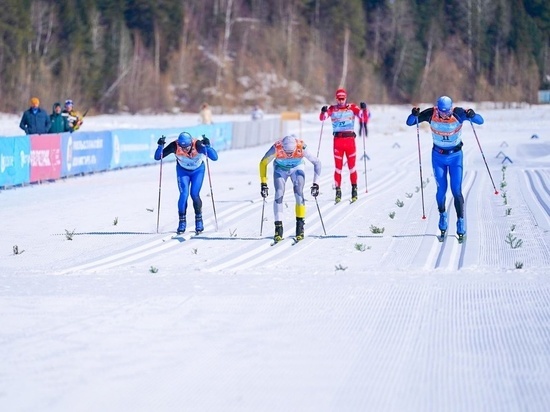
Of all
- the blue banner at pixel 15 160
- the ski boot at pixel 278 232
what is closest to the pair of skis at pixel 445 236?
the ski boot at pixel 278 232

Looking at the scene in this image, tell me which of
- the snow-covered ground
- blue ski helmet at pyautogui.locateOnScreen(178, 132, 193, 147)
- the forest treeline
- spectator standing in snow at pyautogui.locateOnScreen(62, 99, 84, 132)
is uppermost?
the forest treeline

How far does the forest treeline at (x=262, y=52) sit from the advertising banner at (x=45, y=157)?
40.8 meters

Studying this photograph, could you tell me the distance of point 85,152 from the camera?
29547mm

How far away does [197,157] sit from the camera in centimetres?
1627

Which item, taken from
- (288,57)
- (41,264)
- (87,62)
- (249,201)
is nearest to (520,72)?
(288,57)

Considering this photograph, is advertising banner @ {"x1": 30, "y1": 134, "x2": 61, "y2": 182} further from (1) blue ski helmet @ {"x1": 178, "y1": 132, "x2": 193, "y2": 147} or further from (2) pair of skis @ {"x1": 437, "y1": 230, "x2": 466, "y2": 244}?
(2) pair of skis @ {"x1": 437, "y1": 230, "x2": 466, "y2": 244}

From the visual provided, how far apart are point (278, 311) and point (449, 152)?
222 inches

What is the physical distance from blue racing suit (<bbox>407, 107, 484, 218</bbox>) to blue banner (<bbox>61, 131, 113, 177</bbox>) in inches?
569

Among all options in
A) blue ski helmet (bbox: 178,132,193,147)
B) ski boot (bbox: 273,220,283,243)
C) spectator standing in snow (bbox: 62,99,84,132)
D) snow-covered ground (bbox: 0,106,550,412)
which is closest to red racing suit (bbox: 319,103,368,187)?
snow-covered ground (bbox: 0,106,550,412)

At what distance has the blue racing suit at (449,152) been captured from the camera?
49.0 feet

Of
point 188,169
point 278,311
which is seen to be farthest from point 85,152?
point 278,311

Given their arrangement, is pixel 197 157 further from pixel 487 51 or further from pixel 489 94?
pixel 487 51

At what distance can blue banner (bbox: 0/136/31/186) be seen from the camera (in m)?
24.4

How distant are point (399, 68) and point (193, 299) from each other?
89287mm
